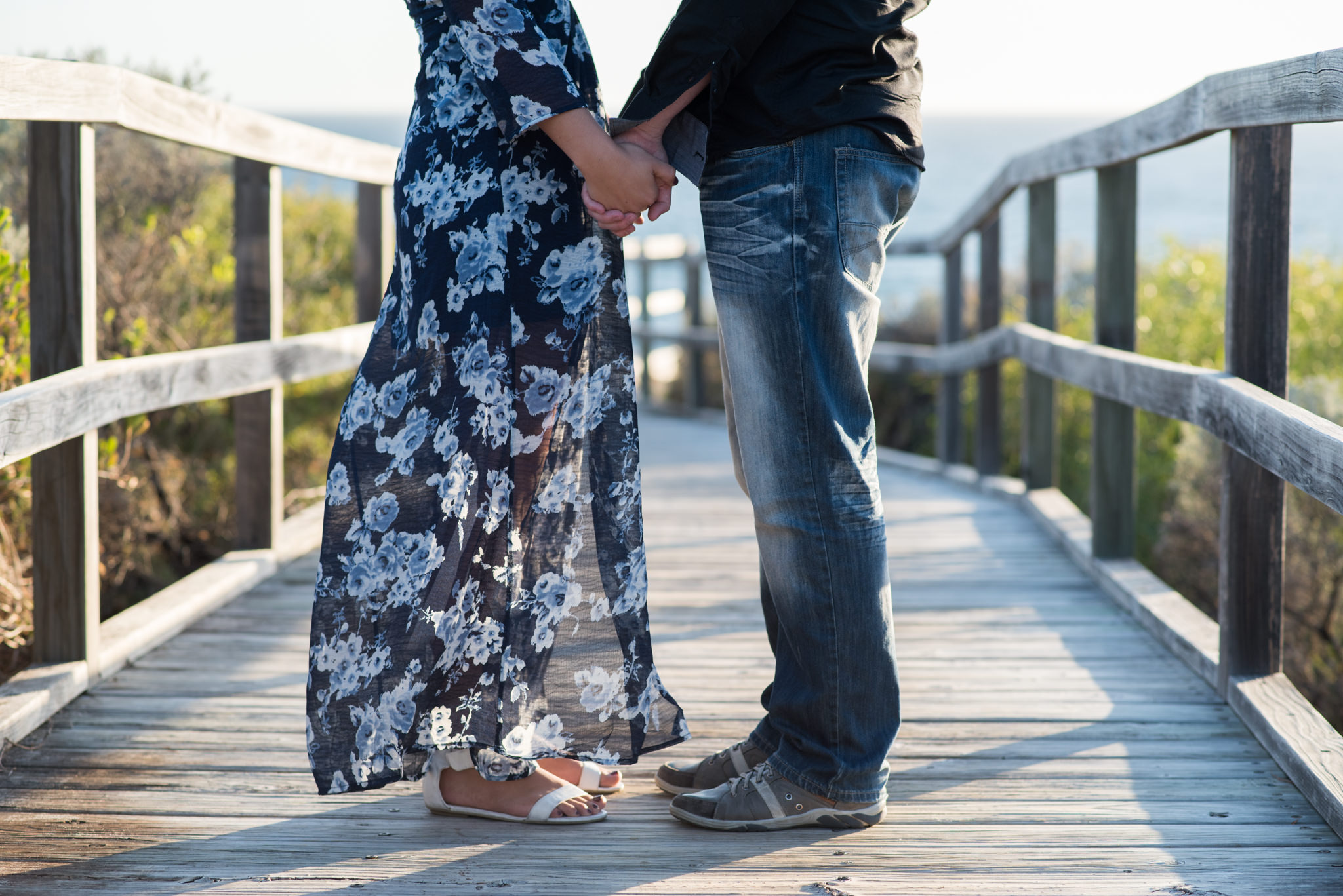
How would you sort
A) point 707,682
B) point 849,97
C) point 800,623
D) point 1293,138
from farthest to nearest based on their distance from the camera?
point 707,682 < point 1293,138 < point 800,623 < point 849,97

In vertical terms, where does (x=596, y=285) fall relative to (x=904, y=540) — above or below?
above

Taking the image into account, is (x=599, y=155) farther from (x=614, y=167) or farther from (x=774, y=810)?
(x=774, y=810)

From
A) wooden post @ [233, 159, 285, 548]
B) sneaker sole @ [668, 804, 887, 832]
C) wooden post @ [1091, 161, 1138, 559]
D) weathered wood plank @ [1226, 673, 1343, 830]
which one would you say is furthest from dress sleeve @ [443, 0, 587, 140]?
wooden post @ [1091, 161, 1138, 559]

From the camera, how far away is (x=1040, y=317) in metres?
3.73

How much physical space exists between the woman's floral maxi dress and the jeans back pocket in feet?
→ 0.99

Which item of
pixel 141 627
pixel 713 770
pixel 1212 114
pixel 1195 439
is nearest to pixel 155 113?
pixel 141 627

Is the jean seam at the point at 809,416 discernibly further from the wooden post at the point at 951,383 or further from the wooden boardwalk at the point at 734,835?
the wooden post at the point at 951,383

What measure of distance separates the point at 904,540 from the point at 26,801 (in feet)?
7.57

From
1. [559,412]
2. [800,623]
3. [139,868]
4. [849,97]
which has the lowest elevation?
[139,868]

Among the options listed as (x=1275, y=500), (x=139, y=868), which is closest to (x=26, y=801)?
(x=139, y=868)

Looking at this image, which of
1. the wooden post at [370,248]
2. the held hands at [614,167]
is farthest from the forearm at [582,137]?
the wooden post at [370,248]

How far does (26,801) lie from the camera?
159cm

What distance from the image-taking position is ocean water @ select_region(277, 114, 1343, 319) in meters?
28.8

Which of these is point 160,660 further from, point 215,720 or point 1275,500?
point 1275,500
